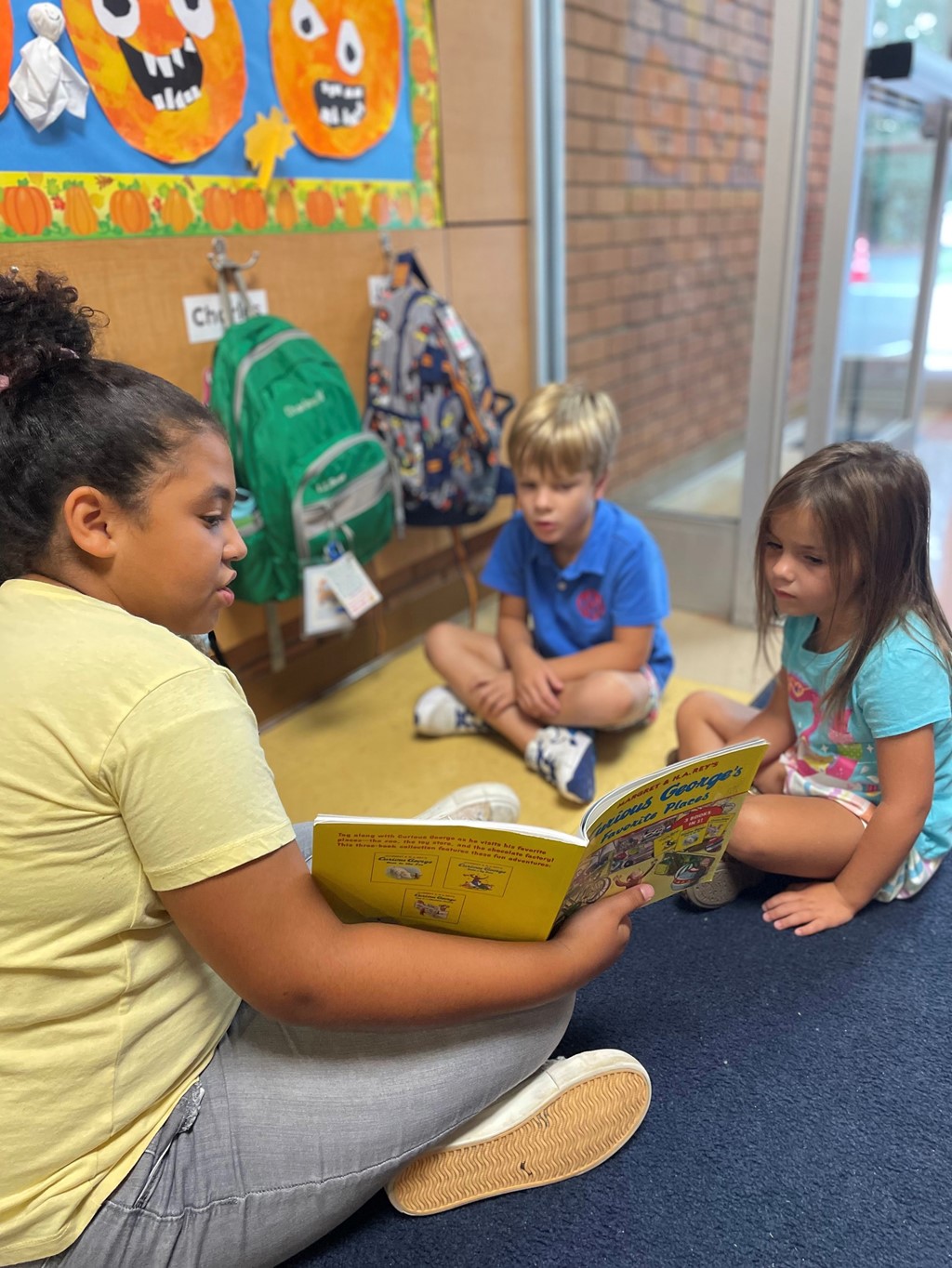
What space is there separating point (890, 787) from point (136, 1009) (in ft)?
3.01

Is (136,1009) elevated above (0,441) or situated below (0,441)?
below

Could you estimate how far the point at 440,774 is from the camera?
1.75 metres

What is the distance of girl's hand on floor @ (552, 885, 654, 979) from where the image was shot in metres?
0.89

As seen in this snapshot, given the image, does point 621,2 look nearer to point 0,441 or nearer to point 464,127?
point 464,127

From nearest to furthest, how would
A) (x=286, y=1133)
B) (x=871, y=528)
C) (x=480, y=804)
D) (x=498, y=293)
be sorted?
(x=286, y=1133) < (x=871, y=528) < (x=480, y=804) < (x=498, y=293)

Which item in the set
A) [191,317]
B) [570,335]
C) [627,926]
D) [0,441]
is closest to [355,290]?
[191,317]

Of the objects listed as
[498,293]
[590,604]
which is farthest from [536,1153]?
[498,293]

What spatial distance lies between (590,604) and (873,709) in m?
0.69

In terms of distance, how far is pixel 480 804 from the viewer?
1438 mm

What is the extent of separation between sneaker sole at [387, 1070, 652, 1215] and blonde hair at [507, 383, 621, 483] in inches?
40.3

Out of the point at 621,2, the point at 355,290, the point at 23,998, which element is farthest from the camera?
the point at 621,2

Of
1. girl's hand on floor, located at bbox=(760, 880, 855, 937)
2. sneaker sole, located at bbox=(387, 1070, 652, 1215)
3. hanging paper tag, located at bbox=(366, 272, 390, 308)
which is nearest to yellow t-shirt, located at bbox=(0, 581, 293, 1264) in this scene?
sneaker sole, located at bbox=(387, 1070, 652, 1215)

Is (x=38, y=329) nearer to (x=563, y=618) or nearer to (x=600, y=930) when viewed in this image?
(x=600, y=930)

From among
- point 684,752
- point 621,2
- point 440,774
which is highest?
point 621,2
